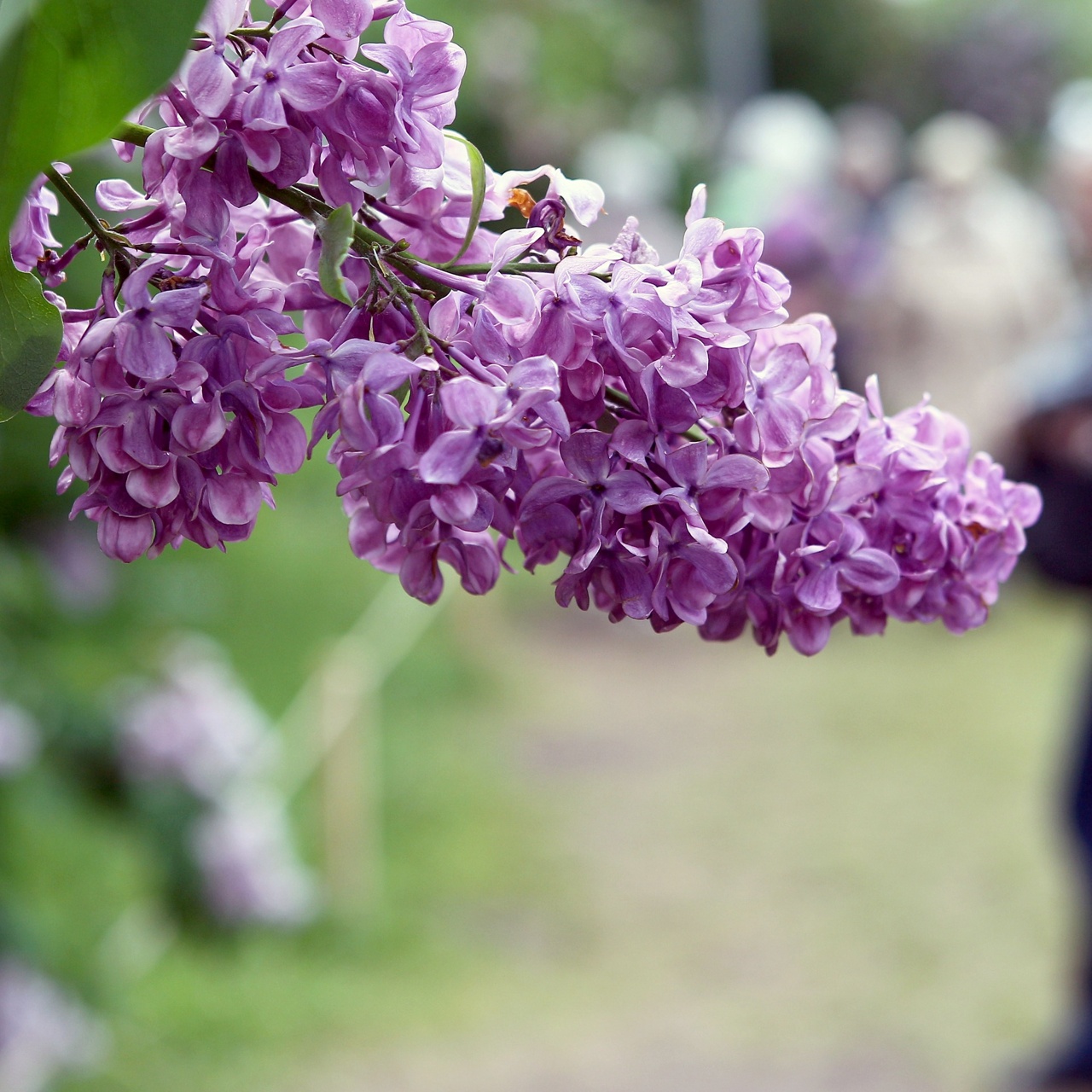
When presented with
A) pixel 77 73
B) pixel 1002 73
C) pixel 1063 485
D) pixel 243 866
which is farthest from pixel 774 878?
pixel 1002 73

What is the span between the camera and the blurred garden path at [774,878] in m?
3.31

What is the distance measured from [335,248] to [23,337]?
98 mm

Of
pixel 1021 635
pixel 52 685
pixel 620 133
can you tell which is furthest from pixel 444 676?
pixel 620 133

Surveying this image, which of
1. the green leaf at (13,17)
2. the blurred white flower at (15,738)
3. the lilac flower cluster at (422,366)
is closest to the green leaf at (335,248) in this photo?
the lilac flower cluster at (422,366)

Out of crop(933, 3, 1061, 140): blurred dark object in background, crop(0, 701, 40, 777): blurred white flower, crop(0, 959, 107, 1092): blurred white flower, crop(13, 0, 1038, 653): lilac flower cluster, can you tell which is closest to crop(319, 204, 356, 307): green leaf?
crop(13, 0, 1038, 653): lilac flower cluster

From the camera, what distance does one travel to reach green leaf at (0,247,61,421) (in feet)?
1.49

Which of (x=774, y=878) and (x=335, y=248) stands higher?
(x=335, y=248)

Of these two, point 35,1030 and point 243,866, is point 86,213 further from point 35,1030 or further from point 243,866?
point 243,866

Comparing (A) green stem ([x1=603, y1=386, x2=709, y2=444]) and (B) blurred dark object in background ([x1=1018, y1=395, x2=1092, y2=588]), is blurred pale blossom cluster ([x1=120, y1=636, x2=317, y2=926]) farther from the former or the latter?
(A) green stem ([x1=603, y1=386, x2=709, y2=444])

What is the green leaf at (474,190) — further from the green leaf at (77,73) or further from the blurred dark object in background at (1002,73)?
the blurred dark object in background at (1002,73)

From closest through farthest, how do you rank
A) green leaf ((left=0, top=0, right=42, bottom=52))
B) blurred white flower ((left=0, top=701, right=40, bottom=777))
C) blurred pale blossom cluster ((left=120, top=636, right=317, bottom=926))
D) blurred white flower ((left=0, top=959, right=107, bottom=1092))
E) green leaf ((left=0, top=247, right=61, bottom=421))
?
green leaf ((left=0, top=0, right=42, bottom=52)) → green leaf ((left=0, top=247, right=61, bottom=421)) → blurred white flower ((left=0, top=701, right=40, bottom=777)) → blurred white flower ((left=0, top=959, right=107, bottom=1092)) → blurred pale blossom cluster ((left=120, top=636, right=317, bottom=926))

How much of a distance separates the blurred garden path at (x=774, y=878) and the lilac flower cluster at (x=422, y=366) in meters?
2.87

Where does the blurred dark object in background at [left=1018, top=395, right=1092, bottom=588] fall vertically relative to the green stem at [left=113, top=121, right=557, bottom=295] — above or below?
above

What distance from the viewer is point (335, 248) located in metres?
0.46
